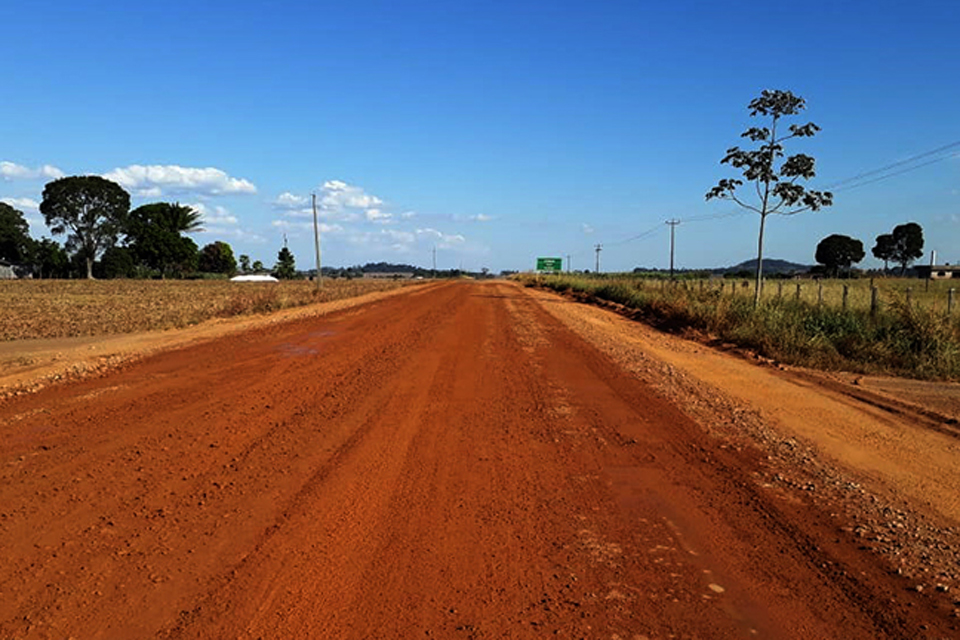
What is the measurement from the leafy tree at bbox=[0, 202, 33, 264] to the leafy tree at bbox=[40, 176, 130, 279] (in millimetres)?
6834

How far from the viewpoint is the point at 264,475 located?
544 centimetres

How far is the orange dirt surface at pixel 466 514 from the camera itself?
10.8 feet

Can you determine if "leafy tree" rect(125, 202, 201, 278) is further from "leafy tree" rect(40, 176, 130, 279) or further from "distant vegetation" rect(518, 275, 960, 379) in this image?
"distant vegetation" rect(518, 275, 960, 379)

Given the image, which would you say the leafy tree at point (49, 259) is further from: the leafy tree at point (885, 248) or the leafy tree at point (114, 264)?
the leafy tree at point (885, 248)

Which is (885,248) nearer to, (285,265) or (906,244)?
(906,244)

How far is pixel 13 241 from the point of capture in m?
91.7

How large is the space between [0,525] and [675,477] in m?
5.44

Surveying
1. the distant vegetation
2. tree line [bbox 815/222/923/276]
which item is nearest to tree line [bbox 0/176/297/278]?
the distant vegetation

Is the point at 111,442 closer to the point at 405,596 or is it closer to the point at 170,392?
the point at 170,392

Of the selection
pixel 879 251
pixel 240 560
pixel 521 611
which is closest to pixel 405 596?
pixel 521 611

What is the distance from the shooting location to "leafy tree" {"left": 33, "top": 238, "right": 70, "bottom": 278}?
93.4m

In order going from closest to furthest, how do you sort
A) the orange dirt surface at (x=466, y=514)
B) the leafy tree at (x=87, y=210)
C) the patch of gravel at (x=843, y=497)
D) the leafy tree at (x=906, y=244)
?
1. the orange dirt surface at (x=466, y=514)
2. the patch of gravel at (x=843, y=497)
3. the leafy tree at (x=87, y=210)
4. the leafy tree at (x=906, y=244)

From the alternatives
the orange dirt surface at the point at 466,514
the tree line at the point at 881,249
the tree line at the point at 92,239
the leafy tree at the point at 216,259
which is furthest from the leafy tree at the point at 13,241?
the tree line at the point at 881,249

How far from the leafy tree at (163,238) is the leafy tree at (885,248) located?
13123 cm
